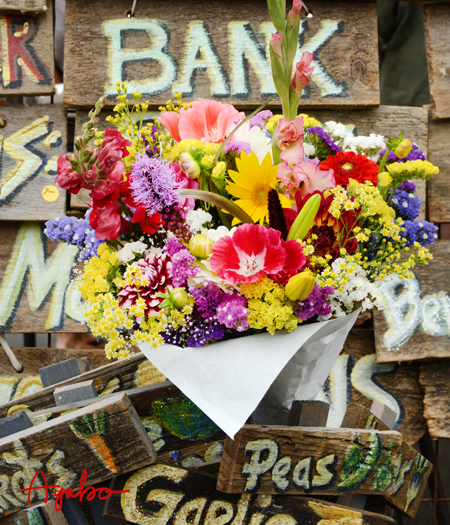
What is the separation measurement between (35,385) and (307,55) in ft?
5.16

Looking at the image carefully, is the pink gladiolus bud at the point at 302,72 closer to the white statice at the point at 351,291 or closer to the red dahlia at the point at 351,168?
the red dahlia at the point at 351,168

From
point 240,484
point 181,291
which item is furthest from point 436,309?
point 181,291

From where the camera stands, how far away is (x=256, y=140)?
84cm

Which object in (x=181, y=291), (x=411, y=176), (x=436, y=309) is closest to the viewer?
(x=181, y=291)

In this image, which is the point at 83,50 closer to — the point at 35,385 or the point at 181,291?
the point at 35,385

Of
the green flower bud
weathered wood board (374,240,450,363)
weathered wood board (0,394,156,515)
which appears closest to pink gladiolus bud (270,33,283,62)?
the green flower bud

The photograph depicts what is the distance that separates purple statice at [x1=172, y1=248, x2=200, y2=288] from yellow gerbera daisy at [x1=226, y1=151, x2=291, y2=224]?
15 cm

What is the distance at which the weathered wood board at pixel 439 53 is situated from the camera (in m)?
1.78

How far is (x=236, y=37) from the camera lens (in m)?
1.78

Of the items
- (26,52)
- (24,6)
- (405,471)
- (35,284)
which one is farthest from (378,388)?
(24,6)

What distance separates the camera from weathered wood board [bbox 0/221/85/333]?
5.81 ft

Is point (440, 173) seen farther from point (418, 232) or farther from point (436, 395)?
point (418, 232)

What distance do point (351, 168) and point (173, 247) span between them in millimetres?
337

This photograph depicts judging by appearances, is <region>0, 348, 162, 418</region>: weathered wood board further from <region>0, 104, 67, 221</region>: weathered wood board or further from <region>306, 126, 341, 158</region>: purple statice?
<region>0, 104, 67, 221</region>: weathered wood board
